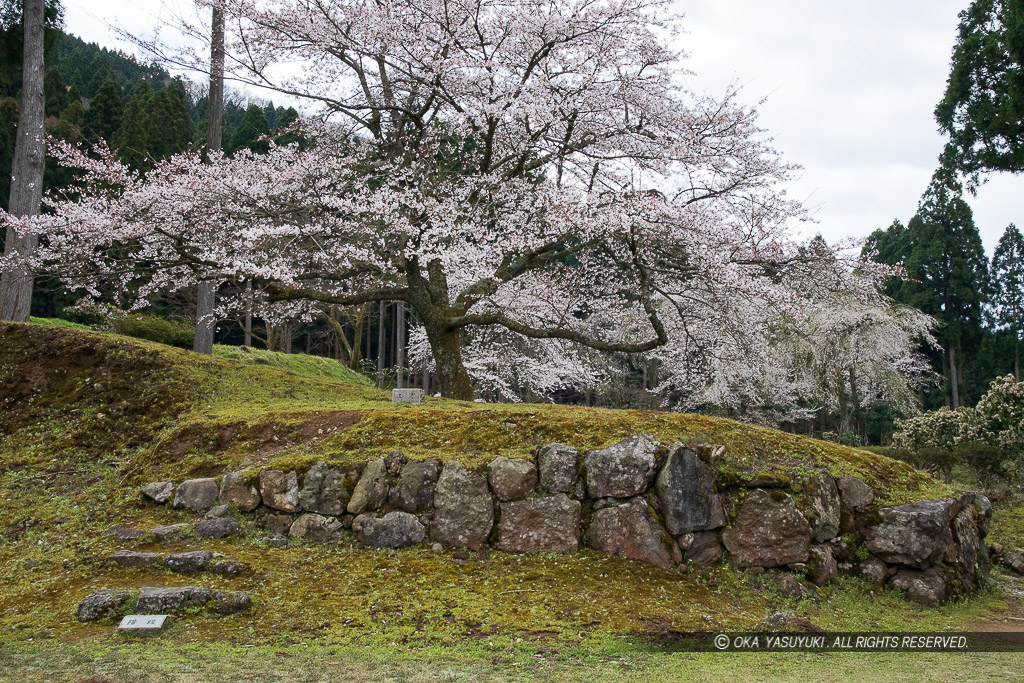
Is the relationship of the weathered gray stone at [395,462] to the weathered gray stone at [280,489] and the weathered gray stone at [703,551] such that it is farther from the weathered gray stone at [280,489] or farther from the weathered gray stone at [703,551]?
the weathered gray stone at [703,551]

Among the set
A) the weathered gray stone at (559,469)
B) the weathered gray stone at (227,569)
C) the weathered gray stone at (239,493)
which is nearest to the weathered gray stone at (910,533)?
the weathered gray stone at (559,469)

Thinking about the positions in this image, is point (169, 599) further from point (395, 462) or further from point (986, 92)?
A: point (986, 92)

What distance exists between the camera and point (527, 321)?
12.8 m

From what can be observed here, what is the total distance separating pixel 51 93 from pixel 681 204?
24.9 m

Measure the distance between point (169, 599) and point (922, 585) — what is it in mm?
6105

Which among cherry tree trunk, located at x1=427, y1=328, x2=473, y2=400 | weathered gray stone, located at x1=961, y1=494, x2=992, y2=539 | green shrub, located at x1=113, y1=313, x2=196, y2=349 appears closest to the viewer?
weathered gray stone, located at x1=961, y1=494, x2=992, y2=539

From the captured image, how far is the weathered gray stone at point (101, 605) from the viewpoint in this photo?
472 cm

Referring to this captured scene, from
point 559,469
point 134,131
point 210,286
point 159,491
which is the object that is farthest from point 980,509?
point 134,131

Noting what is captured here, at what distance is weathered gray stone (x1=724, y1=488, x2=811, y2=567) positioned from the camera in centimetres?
596

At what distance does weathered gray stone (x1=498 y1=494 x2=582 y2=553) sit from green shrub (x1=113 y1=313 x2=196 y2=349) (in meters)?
10.6

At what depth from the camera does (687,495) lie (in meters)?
6.09

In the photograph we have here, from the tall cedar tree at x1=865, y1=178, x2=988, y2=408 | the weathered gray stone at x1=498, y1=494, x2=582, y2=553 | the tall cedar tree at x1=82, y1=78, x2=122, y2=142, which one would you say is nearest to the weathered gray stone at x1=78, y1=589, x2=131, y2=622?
the weathered gray stone at x1=498, y1=494, x2=582, y2=553

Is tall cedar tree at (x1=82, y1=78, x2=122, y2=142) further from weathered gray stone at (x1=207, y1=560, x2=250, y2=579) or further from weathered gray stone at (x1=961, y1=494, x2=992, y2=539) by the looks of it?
weathered gray stone at (x1=961, y1=494, x2=992, y2=539)

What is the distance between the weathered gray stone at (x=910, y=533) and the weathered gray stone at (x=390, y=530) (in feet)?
13.4
